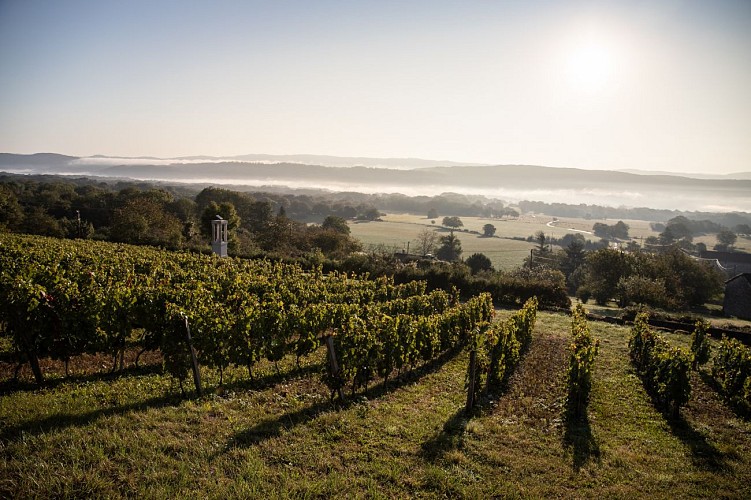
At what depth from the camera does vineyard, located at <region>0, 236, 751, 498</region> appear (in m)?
6.19

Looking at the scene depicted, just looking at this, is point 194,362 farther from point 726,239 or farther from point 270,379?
point 726,239

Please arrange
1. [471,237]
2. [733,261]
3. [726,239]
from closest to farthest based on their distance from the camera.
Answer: [733,261]
[471,237]
[726,239]

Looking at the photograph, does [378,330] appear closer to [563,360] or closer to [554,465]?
[554,465]

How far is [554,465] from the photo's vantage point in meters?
7.63

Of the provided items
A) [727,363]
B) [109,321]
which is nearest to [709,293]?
[727,363]

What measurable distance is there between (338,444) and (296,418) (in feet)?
4.39

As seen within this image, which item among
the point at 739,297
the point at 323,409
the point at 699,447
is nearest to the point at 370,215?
the point at 739,297

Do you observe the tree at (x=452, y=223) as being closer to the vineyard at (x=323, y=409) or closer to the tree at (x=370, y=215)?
the tree at (x=370, y=215)

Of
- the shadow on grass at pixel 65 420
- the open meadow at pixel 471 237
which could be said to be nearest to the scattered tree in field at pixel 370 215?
the open meadow at pixel 471 237

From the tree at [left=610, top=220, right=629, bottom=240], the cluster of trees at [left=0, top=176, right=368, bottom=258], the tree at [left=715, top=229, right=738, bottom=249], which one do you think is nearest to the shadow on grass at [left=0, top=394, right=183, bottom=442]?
the cluster of trees at [left=0, top=176, right=368, bottom=258]

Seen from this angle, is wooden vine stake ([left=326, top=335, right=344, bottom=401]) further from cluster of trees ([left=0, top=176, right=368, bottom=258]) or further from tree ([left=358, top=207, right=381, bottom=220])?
tree ([left=358, top=207, right=381, bottom=220])

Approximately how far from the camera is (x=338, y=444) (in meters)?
7.40

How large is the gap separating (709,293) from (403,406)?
50.1 meters

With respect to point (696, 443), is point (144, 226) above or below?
above
